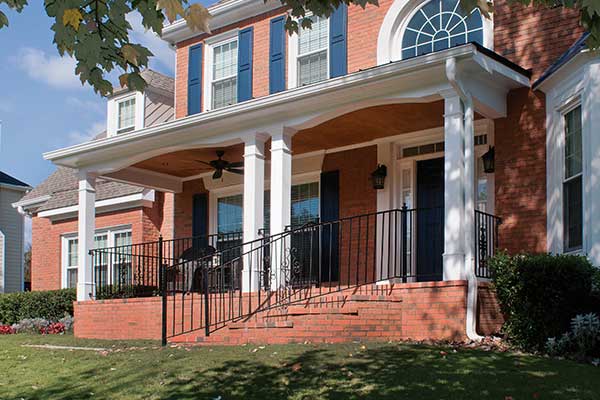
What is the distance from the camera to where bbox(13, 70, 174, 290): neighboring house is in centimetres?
1864

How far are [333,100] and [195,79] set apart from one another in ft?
18.9

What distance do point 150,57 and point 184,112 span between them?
10568mm

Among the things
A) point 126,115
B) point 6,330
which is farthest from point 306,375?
point 126,115

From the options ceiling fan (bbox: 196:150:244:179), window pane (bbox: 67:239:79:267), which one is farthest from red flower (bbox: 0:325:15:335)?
ceiling fan (bbox: 196:150:244:179)

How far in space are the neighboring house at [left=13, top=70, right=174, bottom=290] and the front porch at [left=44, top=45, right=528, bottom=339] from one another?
2355mm

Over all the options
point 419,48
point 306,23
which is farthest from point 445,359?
point 419,48

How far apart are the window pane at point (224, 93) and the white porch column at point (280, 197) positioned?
3925mm

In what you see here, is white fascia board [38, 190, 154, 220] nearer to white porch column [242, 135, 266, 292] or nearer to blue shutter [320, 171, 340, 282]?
blue shutter [320, 171, 340, 282]

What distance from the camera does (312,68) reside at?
1441 centimetres

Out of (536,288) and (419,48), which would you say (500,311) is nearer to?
(536,288)

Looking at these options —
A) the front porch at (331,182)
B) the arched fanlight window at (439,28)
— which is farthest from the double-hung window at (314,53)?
the arched fanlight window at (439,28)

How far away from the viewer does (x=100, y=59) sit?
582 centimetres

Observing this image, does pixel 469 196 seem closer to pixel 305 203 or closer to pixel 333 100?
pixel 333 100

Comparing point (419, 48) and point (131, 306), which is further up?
point (419, 48)
